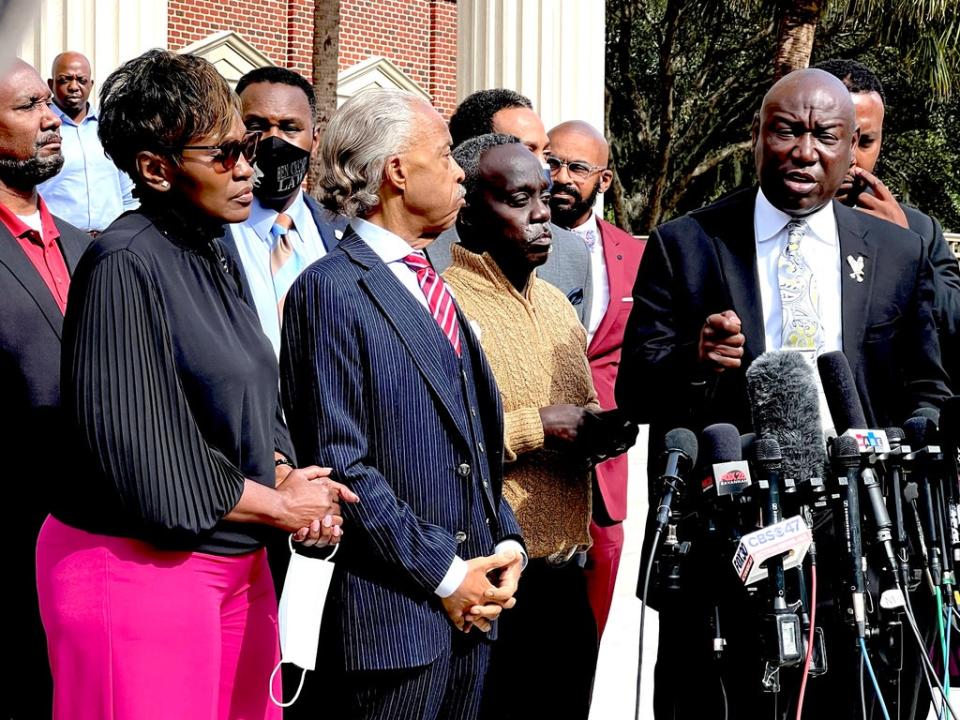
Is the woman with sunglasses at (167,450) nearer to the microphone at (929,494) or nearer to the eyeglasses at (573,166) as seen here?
the microphone at (929,494)

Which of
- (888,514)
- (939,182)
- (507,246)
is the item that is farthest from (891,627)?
(939,182)

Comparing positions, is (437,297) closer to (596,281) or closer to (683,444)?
(683,444)

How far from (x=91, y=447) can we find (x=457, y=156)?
1.90 meters

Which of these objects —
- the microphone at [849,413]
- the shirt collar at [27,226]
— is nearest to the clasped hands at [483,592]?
the microphone at [849,413]

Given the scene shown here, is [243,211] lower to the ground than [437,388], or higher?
higher

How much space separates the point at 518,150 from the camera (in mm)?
4309

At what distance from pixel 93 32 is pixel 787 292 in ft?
26.5

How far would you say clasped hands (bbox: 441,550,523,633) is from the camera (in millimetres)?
3225

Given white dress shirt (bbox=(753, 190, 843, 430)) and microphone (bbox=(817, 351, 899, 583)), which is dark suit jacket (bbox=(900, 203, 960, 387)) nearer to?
white dress shirt (bbox=(753, 190, 843, 430))

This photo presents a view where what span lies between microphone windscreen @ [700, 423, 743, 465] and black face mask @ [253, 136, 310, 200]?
2.07 meters

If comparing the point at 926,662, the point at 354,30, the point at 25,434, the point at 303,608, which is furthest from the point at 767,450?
the point at 354,30

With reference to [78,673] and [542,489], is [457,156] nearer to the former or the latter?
[542,489]

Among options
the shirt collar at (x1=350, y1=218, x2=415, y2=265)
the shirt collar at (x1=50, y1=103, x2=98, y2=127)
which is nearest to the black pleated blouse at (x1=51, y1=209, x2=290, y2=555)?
the shirt collar at (x1=350, y1=218, x2=415, y2=265)

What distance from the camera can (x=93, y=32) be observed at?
10727mm
